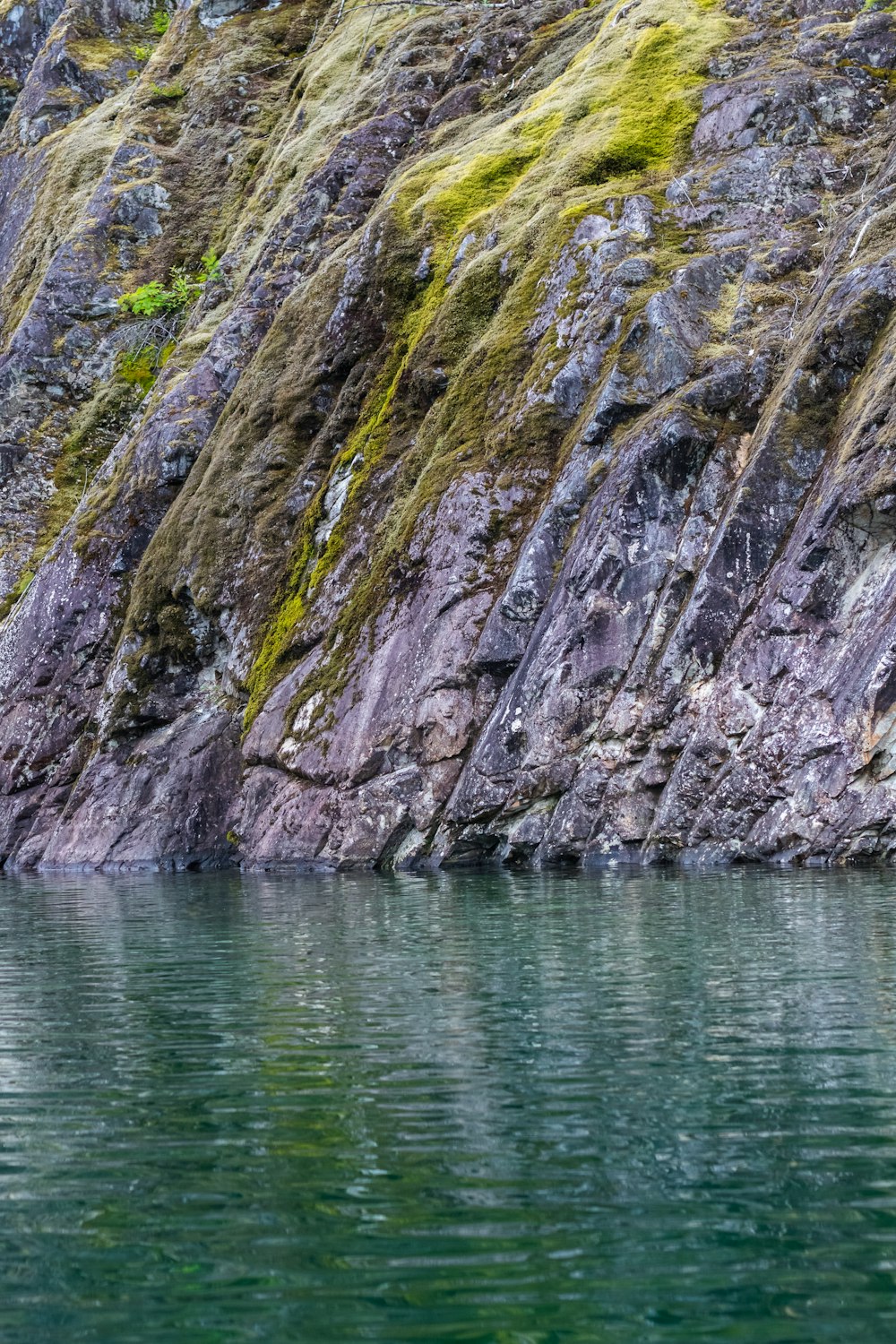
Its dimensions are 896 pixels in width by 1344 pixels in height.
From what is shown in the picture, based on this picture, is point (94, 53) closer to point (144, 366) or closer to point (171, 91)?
point (171, 91)

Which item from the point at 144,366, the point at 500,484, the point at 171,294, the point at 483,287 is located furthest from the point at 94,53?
the point at 500,484

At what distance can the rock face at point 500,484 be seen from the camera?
1021 inches

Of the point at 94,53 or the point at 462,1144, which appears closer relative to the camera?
the point at 462,1144

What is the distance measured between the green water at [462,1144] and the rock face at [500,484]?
11702 millimetres

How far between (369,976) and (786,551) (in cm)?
1574

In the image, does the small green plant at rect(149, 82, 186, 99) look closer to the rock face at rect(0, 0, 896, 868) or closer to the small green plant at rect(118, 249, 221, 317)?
the rock face at rect(0, 0, 896, 868)

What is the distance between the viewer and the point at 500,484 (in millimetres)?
32812

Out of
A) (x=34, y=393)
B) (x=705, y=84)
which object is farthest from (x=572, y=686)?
(x=34, y=393)

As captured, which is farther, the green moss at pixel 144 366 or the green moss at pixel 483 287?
the green moss at pixel 144 366

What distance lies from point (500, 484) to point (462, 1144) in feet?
87.6

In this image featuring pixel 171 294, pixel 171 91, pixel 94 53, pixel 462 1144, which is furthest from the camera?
pixel 94 53

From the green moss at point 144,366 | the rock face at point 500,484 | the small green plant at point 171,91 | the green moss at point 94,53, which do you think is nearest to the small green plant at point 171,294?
the rock face at point 500,484

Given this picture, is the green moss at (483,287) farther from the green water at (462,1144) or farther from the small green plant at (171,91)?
the small green plant at (171,91)

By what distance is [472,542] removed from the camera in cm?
3216
